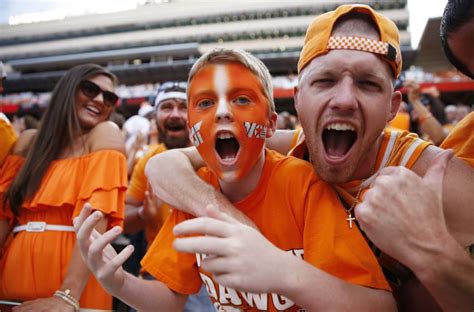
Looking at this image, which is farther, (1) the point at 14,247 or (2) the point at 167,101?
(2) the point at 167,101

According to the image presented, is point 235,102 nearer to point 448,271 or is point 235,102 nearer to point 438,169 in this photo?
point 438,169

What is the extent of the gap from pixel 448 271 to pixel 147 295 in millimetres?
1034

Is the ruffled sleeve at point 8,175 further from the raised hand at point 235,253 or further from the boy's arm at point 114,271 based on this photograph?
the raised hand at point 235,253

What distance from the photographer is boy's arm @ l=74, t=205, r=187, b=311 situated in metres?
1.23

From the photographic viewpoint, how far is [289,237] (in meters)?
1.36

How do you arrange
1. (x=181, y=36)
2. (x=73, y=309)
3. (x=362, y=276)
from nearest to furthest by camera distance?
(x=362, y=276), (x=73, y=309), (x=181, y=36)

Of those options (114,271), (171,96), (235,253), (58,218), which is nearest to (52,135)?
(58,218)

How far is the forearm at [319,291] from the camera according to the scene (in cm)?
100

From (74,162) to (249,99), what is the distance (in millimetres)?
1307

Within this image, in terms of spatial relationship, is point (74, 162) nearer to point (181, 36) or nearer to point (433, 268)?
point (433, 268)

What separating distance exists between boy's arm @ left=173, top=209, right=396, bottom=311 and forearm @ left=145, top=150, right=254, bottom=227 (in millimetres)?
354

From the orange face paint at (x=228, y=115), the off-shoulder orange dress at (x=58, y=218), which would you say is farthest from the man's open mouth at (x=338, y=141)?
the off-shoulder orange dress at (x=58, y=218)

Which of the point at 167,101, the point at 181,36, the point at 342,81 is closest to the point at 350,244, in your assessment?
the point at 342,81

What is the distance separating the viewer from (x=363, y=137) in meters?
1.35
